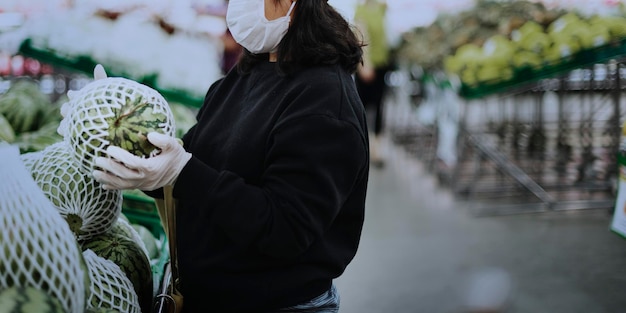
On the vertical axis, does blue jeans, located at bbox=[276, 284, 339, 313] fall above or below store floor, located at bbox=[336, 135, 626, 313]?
above

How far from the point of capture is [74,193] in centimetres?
194

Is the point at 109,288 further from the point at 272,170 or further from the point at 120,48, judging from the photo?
the point at 120,48

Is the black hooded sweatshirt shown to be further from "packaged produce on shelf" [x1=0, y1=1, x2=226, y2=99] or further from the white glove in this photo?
"packaged produce on shelf" [x1=0, y1=1, x2=226, y2=99]

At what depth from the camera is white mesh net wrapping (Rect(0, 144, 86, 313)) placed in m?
1.34

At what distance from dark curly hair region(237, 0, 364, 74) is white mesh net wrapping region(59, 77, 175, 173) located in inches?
13.3

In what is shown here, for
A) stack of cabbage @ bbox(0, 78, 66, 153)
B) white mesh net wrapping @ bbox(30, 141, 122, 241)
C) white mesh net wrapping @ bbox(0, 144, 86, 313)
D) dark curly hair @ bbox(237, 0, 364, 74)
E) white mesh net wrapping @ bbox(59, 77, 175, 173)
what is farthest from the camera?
stack of cabbage @ bbox(0, 78, 66, 153)

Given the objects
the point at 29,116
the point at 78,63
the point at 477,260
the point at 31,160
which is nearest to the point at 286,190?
the point at 31,160

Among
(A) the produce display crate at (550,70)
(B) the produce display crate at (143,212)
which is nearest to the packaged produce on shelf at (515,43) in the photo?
(A) the produce display crate at (550,70)

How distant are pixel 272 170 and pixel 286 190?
0.07 m

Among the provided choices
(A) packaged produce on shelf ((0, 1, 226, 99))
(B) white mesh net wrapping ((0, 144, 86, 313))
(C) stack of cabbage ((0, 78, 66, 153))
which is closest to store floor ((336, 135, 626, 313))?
(A) packaged produce on shelf ((0, 1, 226, 99))

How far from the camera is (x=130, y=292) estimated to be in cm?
179

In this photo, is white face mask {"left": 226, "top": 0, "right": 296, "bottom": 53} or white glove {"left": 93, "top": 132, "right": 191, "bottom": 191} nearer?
white glove {"left": 93, "top": 132, "right": 191, "bottom": 191}

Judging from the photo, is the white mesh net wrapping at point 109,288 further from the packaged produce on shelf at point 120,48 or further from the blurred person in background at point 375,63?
the blurred person in background at point 375,63

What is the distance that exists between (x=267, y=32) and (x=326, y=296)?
72 centimetres
